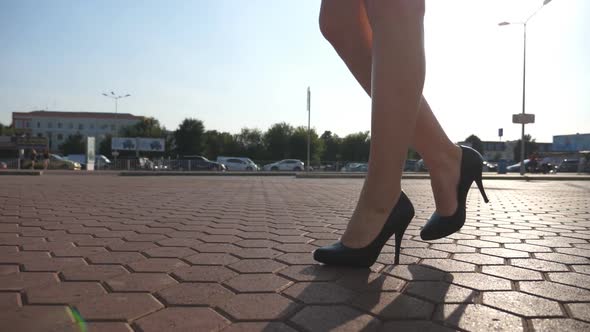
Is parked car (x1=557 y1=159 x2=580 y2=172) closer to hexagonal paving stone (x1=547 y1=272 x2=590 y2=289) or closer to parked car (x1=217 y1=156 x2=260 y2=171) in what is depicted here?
parked car (x1=217 y1=156 x2=260 y2=171)

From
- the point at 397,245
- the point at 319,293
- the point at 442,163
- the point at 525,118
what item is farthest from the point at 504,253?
the point at 525,118

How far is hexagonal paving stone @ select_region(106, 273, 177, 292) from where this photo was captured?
5.14 ft

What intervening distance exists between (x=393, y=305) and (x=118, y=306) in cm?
87

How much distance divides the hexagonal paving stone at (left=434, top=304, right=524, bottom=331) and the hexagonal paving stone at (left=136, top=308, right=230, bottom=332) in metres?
0.65

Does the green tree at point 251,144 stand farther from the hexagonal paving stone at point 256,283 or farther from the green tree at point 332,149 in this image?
the hexagonal paving stone at point 256,283

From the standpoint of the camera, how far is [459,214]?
212cm

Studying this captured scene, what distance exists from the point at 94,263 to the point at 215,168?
122 ft

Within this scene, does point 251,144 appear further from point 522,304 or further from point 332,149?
point 522,304

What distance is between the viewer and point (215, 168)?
127ft

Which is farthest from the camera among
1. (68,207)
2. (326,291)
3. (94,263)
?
(68,207)

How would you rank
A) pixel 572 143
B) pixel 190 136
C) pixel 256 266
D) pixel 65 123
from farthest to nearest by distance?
pixel 65 123 → pixel 572 143 → pixel 190 136 → pixel 256 266

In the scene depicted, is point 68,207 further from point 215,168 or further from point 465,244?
point 215,168

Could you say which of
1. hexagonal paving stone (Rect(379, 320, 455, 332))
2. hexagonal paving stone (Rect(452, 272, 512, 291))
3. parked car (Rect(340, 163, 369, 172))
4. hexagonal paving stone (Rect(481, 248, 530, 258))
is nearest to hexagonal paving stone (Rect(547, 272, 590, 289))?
hexagonal paving stone (Rect(452, 272, 512, 291))

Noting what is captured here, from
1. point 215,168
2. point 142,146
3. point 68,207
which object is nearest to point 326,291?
point 68,207
